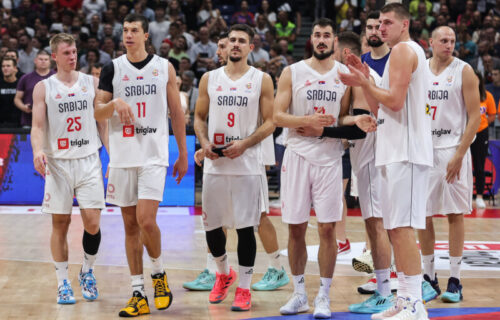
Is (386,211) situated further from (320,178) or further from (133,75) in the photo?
(133,75)

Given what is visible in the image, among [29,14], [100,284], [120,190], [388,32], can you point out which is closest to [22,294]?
[100,284]

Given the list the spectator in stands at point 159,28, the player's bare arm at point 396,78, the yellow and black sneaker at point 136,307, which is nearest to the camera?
the player's bare arm at point 396,78

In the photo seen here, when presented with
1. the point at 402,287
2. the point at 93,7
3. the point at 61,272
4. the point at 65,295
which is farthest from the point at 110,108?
the point at 93,7

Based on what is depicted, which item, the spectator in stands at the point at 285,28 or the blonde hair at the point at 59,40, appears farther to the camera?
the spectator in stands at the point at 285,28

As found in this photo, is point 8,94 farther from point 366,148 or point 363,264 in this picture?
point 366,148

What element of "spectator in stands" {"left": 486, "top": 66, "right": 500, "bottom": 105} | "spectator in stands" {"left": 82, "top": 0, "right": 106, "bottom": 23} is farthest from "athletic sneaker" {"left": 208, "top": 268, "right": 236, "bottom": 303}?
"spectator in stands" {"left": 82, "top": 0, "right": 106, "bottom": 23}

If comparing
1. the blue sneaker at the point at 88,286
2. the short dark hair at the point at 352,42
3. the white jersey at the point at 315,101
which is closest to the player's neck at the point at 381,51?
the short dark hair at the point at 352,42

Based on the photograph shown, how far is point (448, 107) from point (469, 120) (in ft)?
0.72

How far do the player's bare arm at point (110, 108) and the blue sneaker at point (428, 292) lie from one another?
276 cm

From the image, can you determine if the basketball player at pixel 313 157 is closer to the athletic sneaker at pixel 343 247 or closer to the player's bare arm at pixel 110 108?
the player's bare arm at pixel 110 108

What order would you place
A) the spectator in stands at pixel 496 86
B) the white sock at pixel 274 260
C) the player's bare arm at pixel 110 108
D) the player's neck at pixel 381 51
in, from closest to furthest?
1. the player's bare arm at pixel 110 108
2. the player's neck at pixel 381 51
3. the white sock at pixel 274 260
4. the spectator in stands at pixel 496 86

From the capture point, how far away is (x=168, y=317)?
5766 mm

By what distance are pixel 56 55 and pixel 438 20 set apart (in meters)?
12.4

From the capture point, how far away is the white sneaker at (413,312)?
5273 millimetres
